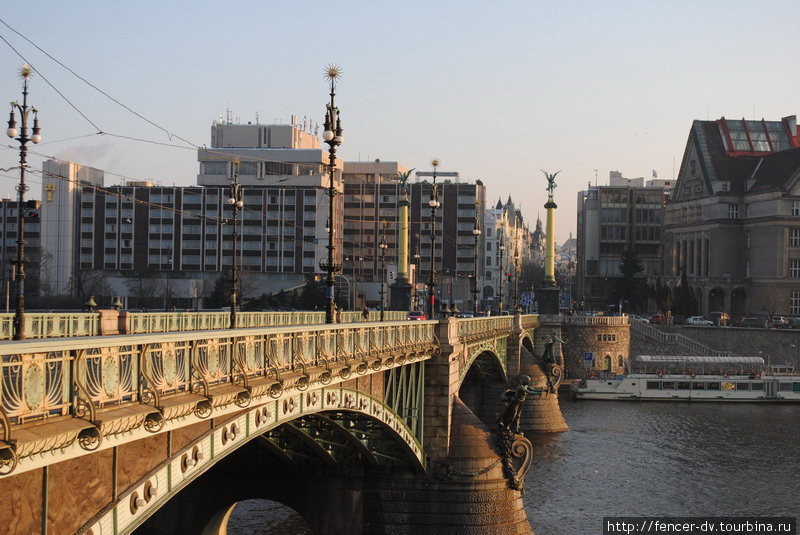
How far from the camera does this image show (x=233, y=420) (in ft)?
53.9

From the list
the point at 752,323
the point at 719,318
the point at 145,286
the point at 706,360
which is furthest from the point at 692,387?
the point at 145,286

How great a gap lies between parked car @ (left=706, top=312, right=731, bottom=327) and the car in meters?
0.85

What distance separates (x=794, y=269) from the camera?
113500 millimetres

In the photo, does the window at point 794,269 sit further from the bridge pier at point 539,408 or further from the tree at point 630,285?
the bridge pier at point 539,408

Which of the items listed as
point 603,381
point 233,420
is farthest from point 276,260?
point 233,420

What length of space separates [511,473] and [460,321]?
836 centimetres

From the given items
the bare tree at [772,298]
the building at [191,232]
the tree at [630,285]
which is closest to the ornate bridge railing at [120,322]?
the bare tree at [772,298]

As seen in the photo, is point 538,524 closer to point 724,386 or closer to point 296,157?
point 724,386

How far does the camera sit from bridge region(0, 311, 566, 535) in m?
11.1

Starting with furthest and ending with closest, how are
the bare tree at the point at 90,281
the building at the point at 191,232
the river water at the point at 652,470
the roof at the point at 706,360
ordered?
the building at the point at 191,232 → the bare tree at the point at 90,281 → the roof at the point at 706,360 → the river water at the point at 652,470

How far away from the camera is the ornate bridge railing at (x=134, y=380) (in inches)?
418

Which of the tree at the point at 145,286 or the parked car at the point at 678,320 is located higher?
the tree at the point at 145,286

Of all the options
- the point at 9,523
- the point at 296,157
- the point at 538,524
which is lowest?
the point at 538,524

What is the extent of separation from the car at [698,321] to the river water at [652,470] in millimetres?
30561
